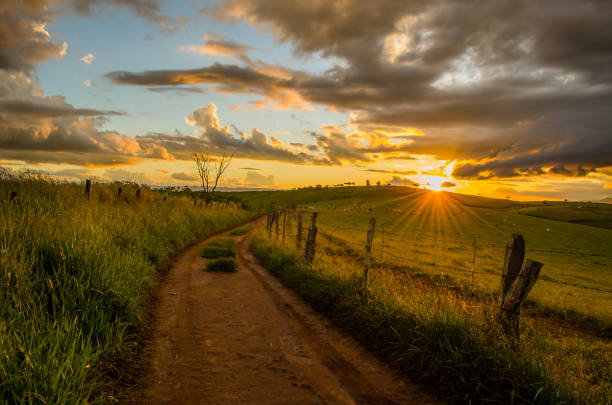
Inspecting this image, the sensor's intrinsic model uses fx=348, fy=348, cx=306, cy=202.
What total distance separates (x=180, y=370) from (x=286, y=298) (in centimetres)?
472

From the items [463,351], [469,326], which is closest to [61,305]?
[463,351]

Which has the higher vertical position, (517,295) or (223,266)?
(517,295)

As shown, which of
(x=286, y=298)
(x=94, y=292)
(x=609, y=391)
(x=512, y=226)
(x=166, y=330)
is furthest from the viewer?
(x=512, y=226)

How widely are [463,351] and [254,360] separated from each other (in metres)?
3.35

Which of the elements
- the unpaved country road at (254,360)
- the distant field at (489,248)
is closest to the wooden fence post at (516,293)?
the unpaved country road at (254,360)

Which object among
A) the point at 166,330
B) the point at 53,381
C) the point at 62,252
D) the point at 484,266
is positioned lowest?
the point at 484,266

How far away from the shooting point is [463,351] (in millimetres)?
5332

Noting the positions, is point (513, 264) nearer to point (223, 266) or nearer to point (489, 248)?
point (223, 266)

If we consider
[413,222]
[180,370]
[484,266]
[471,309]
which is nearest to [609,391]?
[471,309]

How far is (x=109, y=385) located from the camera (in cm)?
474

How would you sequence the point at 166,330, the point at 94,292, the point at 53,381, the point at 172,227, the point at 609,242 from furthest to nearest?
the point at 609,242 → the point at 172,227 → the point at 166,330 → the point at 94,292 → the point at 53,381

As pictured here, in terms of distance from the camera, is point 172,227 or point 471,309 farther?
point 172,227

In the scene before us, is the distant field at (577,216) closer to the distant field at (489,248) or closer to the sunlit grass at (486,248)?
the distant field at (489,248)

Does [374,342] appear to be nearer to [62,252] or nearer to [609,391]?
[609,391]
